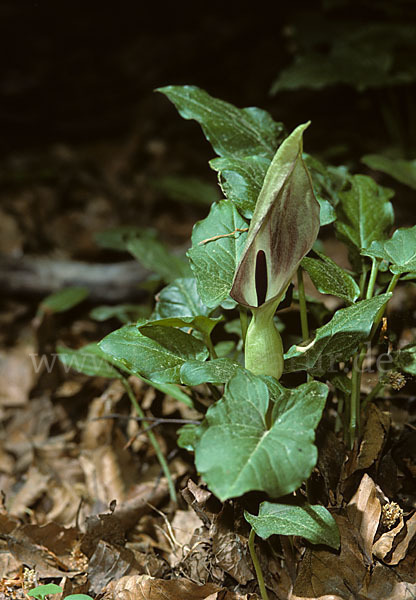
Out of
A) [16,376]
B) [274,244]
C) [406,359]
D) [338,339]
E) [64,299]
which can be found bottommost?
[16,376]

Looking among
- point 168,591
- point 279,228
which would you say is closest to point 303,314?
point 279,228

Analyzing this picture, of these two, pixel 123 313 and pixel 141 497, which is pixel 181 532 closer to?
pixel 141 497

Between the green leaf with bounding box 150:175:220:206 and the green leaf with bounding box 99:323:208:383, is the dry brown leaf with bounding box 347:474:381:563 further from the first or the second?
the green leaf with bounding box 150:175:220:206

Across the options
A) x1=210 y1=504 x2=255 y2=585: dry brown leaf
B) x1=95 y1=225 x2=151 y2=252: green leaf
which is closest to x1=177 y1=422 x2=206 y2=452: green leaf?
x1=210 y1=504 x2=255 y2=585: dry brown leaf

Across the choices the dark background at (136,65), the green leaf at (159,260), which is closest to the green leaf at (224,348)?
the green leaf at (159,260)

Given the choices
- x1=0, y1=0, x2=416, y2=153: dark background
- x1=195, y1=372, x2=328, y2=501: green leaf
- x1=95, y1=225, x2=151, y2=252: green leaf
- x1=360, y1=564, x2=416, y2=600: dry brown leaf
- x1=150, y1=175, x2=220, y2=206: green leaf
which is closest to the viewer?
x1=195, y1=372, x2=328, y2=501: green leaf

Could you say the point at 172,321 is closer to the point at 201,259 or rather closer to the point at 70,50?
the point at 201,259
